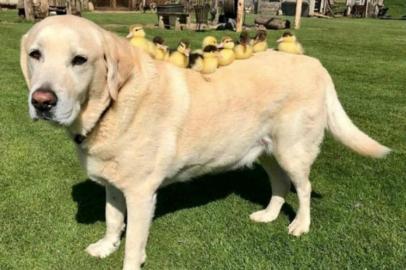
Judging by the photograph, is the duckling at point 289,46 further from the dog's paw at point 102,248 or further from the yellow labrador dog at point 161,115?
the dog's paw at point 102,248

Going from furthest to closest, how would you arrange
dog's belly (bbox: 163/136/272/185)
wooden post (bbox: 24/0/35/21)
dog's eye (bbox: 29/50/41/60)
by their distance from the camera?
wooden post (bbox: 24/0/35/21)
dog's belly (bbox: 163/136/272/185)
dog's eye (bbox: 29/50/41/60)

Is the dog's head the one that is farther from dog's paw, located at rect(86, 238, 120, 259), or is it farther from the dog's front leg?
dog's paw, located at rect(86, 238, 120, 259)

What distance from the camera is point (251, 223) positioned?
427 centimetres

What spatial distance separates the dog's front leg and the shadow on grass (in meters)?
0.93

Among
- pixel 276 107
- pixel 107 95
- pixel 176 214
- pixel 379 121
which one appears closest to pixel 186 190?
pixel 176 214

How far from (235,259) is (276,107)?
1.21 metres

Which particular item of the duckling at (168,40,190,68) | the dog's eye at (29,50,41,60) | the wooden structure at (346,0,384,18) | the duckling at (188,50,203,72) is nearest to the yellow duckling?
the duckling at (168,40,190,68)

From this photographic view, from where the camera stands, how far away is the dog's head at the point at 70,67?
263 cm

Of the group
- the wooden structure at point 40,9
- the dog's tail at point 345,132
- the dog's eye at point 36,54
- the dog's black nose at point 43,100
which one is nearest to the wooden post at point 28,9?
the wooden structure at point 40,9

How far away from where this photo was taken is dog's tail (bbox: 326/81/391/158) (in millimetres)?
3945

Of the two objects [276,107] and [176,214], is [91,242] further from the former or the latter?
[276,107]

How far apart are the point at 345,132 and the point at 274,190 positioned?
84 centimetres

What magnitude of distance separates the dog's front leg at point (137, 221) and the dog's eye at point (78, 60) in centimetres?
95

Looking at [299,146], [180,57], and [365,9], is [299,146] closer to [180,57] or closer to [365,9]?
[180,57]
